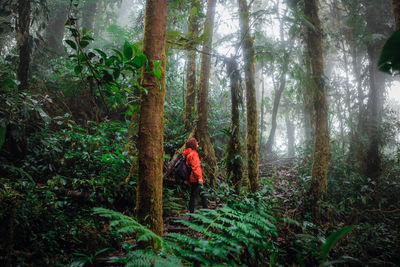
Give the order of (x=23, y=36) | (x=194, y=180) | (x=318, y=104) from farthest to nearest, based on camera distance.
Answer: (x=318, y=104), (x=194, y=180), (x=23, y=36)

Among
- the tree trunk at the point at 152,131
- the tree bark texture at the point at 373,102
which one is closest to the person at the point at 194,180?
the tree trunk at the point at 152,131

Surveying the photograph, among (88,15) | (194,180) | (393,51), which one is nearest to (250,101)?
(194,180)

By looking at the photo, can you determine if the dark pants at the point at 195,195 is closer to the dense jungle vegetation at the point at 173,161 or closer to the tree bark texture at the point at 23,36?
the dense jungle vegetation at the point at 173,161

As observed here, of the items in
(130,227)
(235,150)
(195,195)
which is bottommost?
(195,195)

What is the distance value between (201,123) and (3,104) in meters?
4.86

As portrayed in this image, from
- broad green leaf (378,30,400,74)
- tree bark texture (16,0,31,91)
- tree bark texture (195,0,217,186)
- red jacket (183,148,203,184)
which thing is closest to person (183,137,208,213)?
red jacket (183,148,203,184)

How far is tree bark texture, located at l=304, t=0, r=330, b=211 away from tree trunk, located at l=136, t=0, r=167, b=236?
16.2ft

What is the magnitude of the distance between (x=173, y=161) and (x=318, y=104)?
4.53m

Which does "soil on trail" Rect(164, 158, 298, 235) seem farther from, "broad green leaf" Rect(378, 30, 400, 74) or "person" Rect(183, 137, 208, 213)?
"broad green leaf" Rect(378, 30, 400, 74)

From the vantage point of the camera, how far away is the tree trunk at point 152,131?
105 inches

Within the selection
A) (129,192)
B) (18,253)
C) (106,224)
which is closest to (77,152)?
(129,192)

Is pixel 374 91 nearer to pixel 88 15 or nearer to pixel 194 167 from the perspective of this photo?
pixel 194 167

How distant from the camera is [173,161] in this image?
6629 millimetres

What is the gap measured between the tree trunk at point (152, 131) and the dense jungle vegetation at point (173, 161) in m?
0.02
